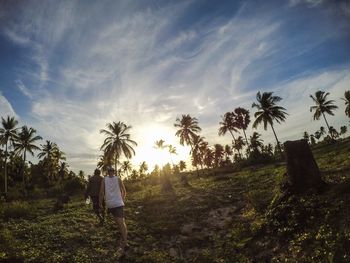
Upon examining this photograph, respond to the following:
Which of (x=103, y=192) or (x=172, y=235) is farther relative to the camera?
(x=172, y=235)

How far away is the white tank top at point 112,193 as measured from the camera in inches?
283

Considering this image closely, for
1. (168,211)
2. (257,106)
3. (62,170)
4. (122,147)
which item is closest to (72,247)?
(168,211)

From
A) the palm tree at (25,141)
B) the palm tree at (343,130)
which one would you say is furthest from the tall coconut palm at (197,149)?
the palm tree at (343,130)

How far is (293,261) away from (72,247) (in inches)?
231

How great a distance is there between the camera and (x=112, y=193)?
728 centimetres

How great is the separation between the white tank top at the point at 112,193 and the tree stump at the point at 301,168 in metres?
4.87

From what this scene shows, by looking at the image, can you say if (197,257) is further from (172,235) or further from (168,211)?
(168,211)

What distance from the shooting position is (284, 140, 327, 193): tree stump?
25.2 ft

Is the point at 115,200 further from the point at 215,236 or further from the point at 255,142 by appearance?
the point at 255,142

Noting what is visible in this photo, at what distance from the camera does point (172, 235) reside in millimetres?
9195

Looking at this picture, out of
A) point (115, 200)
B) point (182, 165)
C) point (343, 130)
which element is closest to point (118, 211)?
point (115, 200)

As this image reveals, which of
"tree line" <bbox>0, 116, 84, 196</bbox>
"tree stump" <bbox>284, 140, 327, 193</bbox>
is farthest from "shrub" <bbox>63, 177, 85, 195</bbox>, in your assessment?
"tree stump" <bbox>284, 140, 327, 193</bbox>

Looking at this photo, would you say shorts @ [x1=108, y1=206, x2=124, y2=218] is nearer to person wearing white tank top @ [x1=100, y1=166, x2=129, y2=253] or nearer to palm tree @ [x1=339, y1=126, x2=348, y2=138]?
person wearing white tank top @ [x1=100, y1=166, x2=129, y2=253]

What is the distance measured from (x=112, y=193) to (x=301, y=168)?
17.6ft
